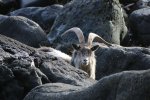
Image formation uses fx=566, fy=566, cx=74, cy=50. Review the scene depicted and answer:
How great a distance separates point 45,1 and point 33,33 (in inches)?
409

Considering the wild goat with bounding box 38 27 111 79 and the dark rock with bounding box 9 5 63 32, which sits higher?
the wild goat with bounding box 38 27 111 79

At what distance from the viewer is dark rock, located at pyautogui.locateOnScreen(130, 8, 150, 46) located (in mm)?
22438

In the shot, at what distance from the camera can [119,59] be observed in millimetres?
14734

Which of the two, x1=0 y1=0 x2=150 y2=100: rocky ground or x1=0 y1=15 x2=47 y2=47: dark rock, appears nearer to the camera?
x1=0 y1=0 x2=150 y2=100: rocky ground

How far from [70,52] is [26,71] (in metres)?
8.91

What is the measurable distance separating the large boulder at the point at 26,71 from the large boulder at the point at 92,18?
11235 millimetres

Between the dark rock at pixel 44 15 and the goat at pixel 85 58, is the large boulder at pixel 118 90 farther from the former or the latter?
the dark rock at pixel 44 15

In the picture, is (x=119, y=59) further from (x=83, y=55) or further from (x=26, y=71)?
(x=26, y=71)

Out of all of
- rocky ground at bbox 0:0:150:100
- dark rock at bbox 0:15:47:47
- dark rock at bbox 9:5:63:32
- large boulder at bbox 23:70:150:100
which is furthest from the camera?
dark rock at bbox 9:5:63:32

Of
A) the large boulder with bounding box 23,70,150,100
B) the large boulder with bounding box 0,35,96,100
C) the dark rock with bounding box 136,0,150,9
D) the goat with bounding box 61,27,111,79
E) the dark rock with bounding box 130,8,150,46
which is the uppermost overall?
the large boulder with bounding box 23,70,150,100

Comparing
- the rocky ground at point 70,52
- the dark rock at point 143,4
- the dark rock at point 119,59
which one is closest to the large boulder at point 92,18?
the rocky ground at point 70,52

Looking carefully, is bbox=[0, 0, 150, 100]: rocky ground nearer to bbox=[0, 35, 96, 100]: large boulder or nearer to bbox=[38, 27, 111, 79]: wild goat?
bbox=[0, 35, 96, 100]: large boulder

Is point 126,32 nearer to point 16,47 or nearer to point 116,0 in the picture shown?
point 116,0

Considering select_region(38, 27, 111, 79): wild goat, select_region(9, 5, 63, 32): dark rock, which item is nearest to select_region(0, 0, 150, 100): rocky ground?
select_region(9, 5, 63, 32): dark rock
